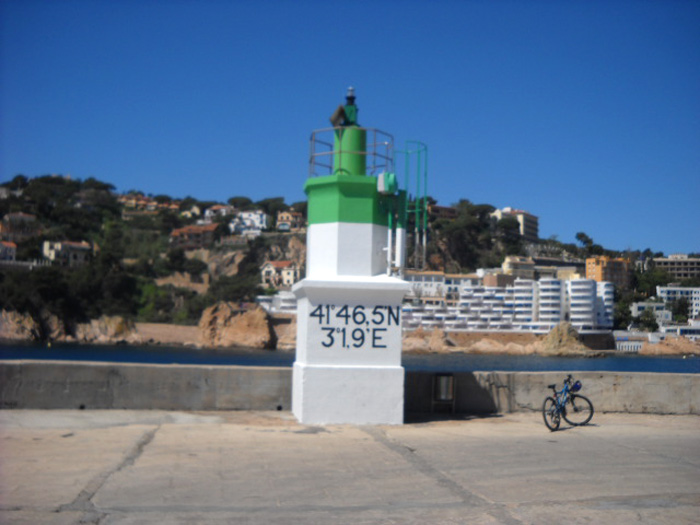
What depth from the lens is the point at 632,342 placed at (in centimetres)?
12081

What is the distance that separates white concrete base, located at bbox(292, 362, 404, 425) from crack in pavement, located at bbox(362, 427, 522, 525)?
481 mm

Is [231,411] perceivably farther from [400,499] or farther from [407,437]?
[400,499]

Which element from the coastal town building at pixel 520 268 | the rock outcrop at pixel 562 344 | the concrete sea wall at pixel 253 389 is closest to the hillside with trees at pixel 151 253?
the coastal town building at pixel 520 268

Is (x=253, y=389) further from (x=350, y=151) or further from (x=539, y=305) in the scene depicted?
(x=539, y=305)

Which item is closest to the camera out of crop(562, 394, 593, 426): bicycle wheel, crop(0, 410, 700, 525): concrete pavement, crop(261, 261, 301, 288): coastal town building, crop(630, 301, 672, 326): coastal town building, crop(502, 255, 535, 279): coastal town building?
crop(0, 410, 700, 525): concrete pavement

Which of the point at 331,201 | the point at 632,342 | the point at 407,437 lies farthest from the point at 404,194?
the point at 632,342

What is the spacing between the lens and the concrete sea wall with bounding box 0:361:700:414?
11531mm

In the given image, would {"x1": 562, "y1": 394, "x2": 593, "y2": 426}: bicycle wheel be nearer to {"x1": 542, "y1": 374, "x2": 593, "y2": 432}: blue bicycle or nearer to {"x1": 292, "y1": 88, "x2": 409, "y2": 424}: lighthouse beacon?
{"x1": 542, "y1": 374, "x2": 593, "y2": 432}: blue bicycle

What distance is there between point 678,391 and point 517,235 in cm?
18356

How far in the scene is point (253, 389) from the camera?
39.9 ft

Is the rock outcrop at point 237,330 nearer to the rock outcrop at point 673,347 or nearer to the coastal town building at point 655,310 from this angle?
the rock outcrop at point 673,347

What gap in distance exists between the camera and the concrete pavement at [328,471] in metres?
6.32

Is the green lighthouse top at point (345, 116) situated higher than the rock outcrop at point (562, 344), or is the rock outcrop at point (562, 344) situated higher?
the green lighthouse top at point (345, 116)

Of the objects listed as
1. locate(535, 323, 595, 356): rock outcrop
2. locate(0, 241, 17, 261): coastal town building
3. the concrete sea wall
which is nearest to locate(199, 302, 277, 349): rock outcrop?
locate(0, 241, 17, 261): coastal town building
